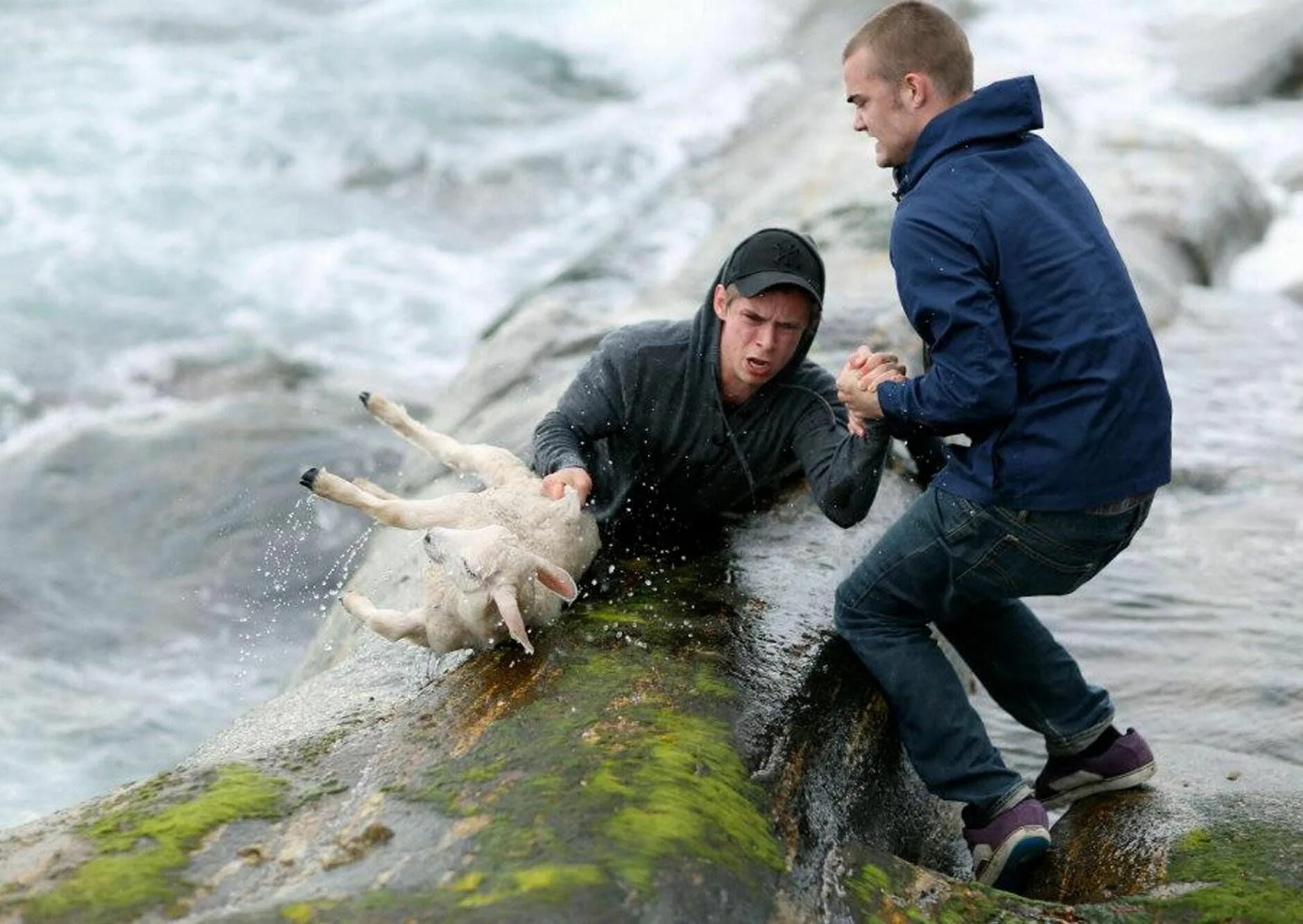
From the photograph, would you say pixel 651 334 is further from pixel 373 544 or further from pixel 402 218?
pixel 402 218

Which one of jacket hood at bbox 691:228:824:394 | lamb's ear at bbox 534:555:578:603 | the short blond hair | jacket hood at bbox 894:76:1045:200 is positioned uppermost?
the short blond hair

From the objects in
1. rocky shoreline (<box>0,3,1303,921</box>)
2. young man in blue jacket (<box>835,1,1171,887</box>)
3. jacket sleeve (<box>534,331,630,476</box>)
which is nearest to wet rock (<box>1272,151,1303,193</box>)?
rocky shoreline (<box>0,3,1303,921</box>)

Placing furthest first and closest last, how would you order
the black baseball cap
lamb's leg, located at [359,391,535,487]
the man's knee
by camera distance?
lamb's leg, located at [359,391,535,487]
the black baseball cap
the man's knee

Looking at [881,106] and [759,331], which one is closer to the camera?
[881,106]

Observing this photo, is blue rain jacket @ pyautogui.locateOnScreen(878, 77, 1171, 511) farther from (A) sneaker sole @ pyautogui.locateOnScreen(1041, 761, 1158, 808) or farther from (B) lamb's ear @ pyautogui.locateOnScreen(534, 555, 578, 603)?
(A) sneaker sole @ pyautogui.locateOnScreen(1041, 761, 1158, 808)

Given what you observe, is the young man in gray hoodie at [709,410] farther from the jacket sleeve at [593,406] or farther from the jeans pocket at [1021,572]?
the jeans pocket at [1021,572]

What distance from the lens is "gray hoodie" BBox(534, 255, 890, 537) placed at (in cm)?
549

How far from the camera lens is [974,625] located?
518cm

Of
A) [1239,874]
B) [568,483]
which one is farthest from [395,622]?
[1239,874]

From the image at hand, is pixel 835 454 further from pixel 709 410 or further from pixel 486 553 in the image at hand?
pixel 486 553

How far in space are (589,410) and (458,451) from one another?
49 cm

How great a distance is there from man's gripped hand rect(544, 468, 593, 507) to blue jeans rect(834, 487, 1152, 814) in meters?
0.87

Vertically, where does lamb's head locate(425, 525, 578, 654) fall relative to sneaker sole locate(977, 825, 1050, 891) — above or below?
above

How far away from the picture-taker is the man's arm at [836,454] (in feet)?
16.4
